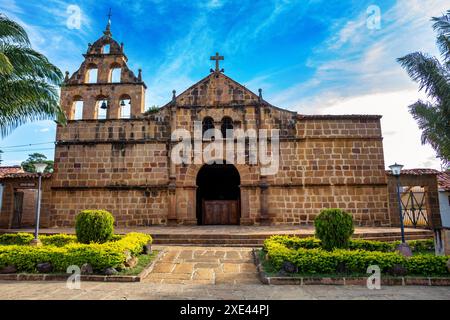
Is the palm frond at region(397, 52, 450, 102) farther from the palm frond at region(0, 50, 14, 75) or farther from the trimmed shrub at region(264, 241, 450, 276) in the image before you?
the palm frond at region(0, 50, 14, 75)

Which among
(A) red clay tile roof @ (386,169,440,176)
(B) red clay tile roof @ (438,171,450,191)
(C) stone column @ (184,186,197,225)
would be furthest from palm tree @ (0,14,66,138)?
(B) red clay tile roof @ (438,171,450,191)

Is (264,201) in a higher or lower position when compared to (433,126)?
lower

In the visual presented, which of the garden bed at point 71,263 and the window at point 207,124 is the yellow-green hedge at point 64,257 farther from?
the window at point 207,124

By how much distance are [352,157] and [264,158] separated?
4.58 metres

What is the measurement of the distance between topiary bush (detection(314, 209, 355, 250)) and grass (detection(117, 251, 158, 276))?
473 centimetres

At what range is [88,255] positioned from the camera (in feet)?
23.1

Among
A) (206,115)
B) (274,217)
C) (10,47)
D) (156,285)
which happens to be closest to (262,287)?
(156,285)

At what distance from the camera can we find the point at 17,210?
59.7 feet

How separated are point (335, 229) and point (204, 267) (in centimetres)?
361

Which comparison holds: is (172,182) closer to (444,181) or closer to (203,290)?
(203,290)

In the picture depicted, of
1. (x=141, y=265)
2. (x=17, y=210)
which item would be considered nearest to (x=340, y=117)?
(x=141, y=265)

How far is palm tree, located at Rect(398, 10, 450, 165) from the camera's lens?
8.69 metres

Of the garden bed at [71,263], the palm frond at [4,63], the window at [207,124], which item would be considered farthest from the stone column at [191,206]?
the palm frond at [4,63]

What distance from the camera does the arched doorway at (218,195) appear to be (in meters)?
16.1
